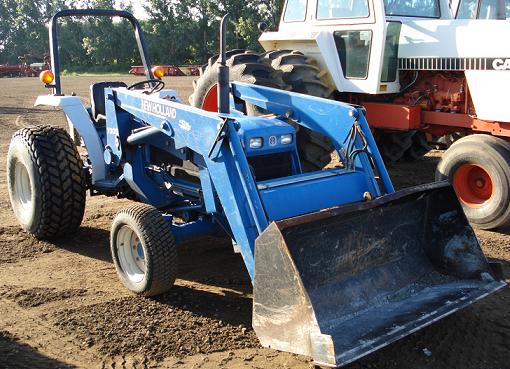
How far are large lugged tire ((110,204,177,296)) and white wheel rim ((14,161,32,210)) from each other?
6.04ft

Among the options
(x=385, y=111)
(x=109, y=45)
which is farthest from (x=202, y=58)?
(x=385, y=111)

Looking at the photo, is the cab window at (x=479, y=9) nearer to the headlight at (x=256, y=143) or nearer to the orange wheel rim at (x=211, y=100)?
the orange wheel rim at (x=211, y=100)

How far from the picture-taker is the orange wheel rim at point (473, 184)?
19.0ft

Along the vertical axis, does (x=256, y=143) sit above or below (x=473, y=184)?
above

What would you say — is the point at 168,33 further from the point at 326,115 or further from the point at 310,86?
the point at 326,115

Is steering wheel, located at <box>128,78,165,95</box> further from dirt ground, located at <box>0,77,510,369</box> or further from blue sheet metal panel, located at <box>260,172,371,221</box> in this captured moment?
blue sheet metal panel, located at <box>260,172,371,221</box>

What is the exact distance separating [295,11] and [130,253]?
4.22 m

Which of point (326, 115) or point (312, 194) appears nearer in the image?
point (312, 194)

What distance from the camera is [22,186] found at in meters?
5.76

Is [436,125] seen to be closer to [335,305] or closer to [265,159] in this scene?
[265,159]

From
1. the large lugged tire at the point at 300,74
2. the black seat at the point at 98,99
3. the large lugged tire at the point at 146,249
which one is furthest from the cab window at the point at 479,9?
the large lugged tire at the point at 146,249

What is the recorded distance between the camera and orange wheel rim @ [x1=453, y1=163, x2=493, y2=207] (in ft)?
19.0

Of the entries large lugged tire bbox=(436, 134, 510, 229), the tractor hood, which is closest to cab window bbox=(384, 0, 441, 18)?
the tractor hood

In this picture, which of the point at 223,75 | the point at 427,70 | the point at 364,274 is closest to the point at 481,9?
the point at 427,70
